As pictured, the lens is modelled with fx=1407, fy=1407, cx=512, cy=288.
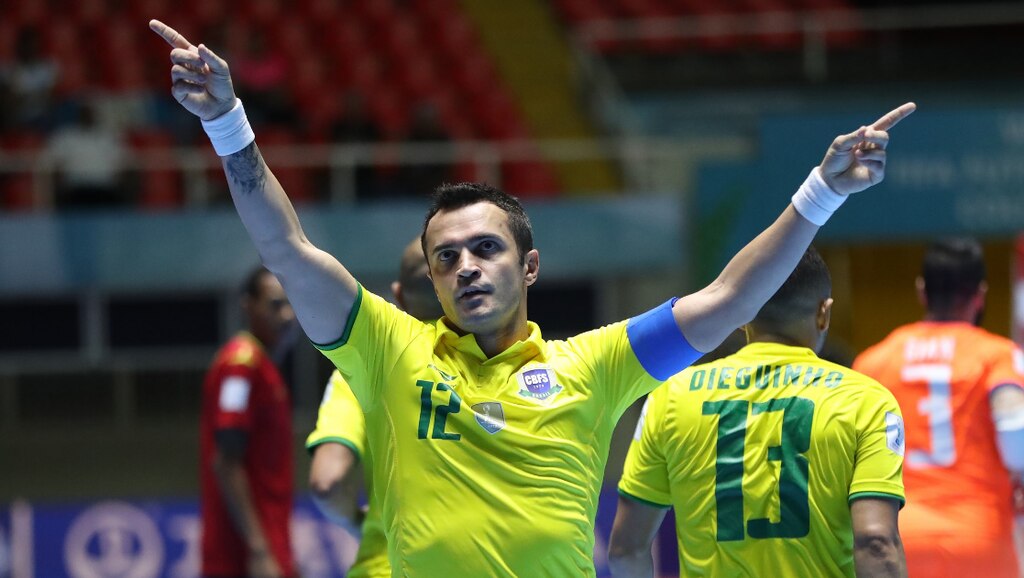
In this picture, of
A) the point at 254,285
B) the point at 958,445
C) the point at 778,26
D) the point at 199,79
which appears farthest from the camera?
the point at 778,26

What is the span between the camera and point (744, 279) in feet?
10.7

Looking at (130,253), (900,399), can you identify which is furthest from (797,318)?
(130,253)

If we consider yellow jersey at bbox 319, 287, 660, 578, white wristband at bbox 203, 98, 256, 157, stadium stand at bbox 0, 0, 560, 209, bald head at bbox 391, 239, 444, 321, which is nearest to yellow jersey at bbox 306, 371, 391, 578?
bald head at bbox 391, 239, 444, 321

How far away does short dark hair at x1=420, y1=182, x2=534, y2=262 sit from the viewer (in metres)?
3.47

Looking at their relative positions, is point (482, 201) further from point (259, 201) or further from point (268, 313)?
point (268, 313)

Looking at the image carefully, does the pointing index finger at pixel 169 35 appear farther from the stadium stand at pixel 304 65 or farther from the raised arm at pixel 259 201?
the stadium stand at pixel 304 65

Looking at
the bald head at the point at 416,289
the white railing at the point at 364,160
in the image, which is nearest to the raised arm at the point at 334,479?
the bald head at the point at 416,289

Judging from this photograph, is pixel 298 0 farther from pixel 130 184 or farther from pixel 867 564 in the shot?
pixel 867 564

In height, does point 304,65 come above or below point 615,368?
above

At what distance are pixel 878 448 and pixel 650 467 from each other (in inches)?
26.1

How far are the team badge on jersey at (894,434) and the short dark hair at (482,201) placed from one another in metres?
1.09

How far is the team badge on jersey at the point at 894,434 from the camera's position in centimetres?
373

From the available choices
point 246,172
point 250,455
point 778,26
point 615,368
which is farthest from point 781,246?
point 778,26

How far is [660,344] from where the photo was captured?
3375 millimetres
